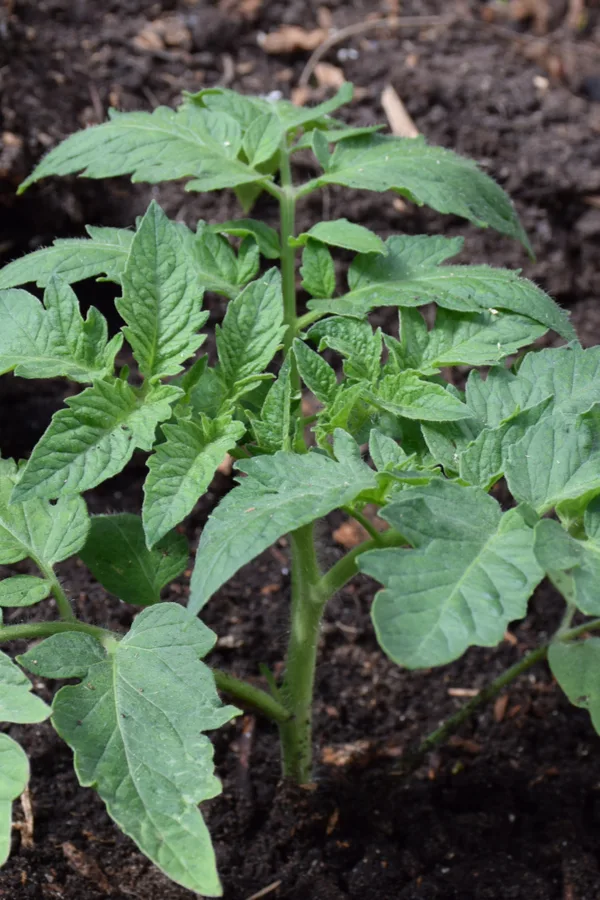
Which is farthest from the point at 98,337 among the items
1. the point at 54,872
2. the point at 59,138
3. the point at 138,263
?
the point at 59,138

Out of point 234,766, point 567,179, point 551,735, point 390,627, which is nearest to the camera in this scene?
point 390,627

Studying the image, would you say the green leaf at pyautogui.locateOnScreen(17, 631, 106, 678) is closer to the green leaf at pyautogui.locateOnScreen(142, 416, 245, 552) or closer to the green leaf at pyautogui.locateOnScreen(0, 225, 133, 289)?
the green leaf at pyautogui.locateOnScreen(142, 416, 245, 552)

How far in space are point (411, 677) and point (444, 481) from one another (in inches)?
53.8

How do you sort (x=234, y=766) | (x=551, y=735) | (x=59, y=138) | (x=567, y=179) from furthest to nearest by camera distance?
(x=567, y=179) < (x=59, y=138) < (x=551, y=735) < (x=234, y=766)

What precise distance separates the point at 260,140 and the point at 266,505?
1.09 metres

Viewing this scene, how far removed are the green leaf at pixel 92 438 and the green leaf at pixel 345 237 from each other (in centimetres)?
54

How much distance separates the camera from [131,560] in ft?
6.30

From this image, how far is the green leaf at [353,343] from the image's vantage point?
1.82 metres

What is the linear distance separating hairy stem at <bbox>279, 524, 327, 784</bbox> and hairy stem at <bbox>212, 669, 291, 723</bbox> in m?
0.03

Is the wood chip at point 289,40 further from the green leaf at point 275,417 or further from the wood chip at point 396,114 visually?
the green leaf at point 275,417

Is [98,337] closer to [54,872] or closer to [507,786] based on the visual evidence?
[54,872]

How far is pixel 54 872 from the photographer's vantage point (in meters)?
2.03

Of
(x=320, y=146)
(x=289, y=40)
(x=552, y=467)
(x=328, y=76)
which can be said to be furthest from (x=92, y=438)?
(x=289, y=40)

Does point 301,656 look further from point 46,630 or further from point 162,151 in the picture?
point 162,151
